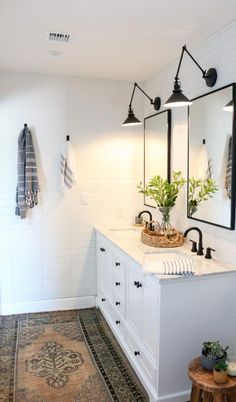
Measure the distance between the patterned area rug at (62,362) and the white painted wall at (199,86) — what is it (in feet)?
3.87

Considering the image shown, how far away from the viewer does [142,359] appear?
242cm

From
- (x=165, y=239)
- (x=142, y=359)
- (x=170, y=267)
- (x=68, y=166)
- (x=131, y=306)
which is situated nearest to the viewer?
(x=170, y=267)

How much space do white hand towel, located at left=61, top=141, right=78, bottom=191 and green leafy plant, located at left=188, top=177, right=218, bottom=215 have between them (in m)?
1.31

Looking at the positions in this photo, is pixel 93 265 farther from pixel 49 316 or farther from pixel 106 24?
pixel 106 24

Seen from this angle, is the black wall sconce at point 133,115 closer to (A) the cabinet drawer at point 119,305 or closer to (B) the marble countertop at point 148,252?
(B) the marble countertop at point 148,252

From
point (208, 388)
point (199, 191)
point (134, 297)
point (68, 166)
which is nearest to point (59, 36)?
point (68, 166)

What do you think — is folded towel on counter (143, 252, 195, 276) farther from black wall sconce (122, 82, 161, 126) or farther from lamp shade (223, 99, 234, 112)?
black wall sconce (122, 82, 161, 126)

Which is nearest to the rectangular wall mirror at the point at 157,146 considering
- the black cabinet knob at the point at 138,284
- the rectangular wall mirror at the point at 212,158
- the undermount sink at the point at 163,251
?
the rectangular wall mirror at the point at 212,158

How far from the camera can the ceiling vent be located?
2.46 meters

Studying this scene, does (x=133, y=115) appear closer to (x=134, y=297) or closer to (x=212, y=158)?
(x=212, y=158)

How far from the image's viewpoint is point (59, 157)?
3604mm

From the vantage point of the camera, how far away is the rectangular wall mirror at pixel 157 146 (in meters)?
3.24

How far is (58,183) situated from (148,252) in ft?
4.64

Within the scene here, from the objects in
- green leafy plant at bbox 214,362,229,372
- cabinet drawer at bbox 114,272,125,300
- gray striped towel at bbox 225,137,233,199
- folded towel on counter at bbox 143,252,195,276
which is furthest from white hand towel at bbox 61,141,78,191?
green leafy plant at bbox 214,362,229,372
